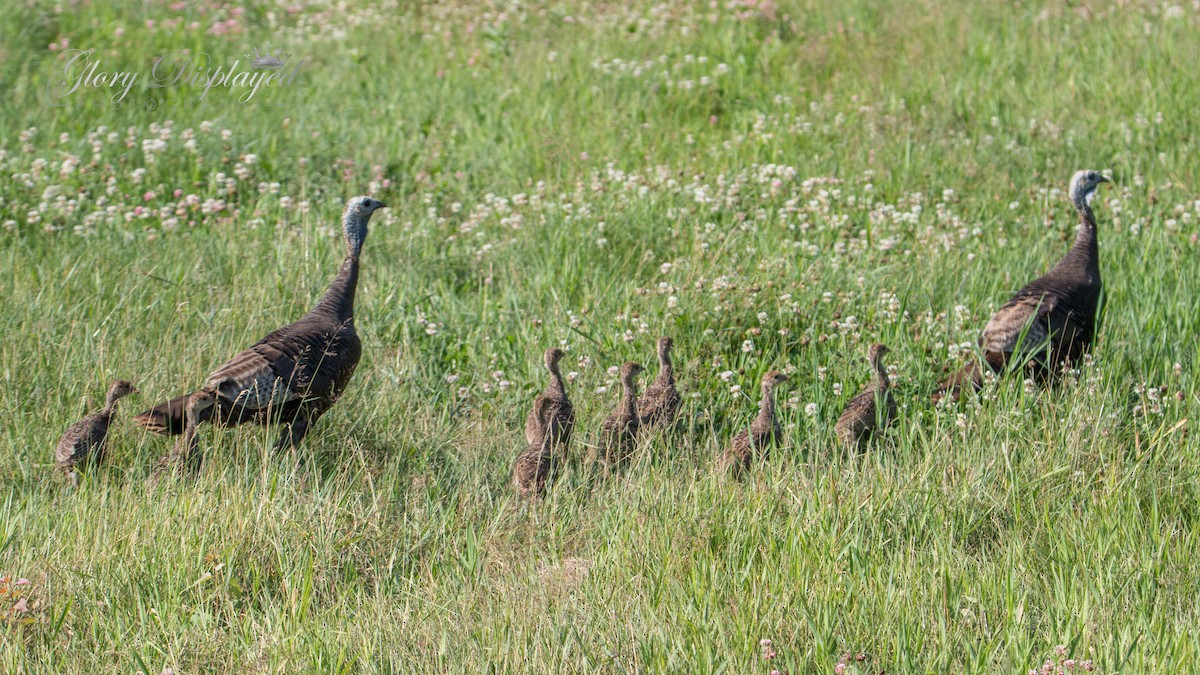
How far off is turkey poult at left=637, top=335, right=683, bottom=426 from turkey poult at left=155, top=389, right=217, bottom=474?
6.16ft

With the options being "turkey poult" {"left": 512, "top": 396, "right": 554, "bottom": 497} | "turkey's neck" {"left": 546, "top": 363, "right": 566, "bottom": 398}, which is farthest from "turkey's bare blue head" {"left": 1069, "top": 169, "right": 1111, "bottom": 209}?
"turkey poult" {"left": 512, "top": 396, "right": 554, "bottom": 497}

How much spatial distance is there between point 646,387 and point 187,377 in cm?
219

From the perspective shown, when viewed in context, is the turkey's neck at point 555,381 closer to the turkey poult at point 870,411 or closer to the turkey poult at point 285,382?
the turkey poult at point 285,382

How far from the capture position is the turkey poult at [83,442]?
17.3ft

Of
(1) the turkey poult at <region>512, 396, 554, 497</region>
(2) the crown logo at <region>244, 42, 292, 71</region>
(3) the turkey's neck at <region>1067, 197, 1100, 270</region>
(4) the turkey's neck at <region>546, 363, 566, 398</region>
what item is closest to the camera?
(1) the turkey poult at <region>512, 396, 554, 497</region>

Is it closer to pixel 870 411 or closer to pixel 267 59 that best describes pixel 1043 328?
pixel 870 411

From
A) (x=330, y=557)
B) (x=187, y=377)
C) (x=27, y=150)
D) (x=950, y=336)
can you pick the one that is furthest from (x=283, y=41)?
(x=330, y=557)

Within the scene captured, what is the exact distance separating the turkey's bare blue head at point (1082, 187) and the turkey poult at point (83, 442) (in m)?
5.12

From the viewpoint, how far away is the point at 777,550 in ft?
15.0

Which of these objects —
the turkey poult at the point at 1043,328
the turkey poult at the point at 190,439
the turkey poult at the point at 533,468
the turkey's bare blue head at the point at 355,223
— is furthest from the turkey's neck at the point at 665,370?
the turkey poult at the point at 190,439

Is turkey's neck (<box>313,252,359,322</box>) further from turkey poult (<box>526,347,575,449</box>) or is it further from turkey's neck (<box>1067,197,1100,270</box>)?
turkey's neck (<box>1067,197,1100,270</box>)

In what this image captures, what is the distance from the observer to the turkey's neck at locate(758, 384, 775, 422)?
18.9ft

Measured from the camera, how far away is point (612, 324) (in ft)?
22.2

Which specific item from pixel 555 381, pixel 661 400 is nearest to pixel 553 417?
pixel 555 381
